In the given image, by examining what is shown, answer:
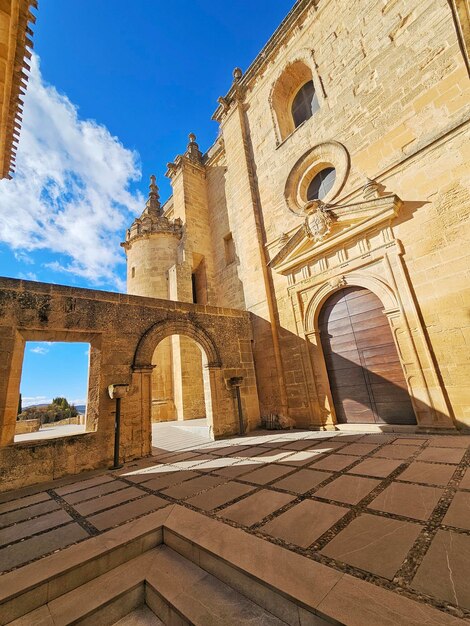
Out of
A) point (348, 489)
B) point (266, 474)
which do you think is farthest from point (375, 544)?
point (266, 474)

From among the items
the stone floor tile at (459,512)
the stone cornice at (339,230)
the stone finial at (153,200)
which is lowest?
the stone floor tile at (459,512)

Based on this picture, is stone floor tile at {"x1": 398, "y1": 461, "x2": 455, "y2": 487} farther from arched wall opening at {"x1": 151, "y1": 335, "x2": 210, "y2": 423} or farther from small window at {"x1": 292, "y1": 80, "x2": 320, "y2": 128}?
small window at {"x1": 292, "y1": 80, "x2": 320, "y2": 128}

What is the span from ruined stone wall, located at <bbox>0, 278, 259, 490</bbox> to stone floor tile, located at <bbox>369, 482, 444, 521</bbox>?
4412 mm

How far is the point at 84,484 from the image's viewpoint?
13.5 feet

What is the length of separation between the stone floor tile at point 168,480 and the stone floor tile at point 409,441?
10.8 ft

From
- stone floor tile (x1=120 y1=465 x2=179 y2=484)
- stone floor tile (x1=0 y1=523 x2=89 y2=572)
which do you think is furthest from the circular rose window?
stone floor tile (x1=0 y1=523 x2=89 y2=572)

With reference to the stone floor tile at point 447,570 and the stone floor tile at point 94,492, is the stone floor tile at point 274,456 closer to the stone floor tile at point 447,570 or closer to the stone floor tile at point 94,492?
the stone floor tile at point 94,492

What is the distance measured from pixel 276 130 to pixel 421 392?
874 centimetres

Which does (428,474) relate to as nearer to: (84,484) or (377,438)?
(377,438)

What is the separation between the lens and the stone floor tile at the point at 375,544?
174cm

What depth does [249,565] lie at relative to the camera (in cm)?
182

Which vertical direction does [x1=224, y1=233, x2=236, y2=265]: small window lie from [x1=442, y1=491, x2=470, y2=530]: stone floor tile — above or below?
above

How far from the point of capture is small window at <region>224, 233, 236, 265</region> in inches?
483

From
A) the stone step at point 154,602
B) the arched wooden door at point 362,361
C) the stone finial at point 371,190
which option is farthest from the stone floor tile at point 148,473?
the stone finial at point 371,190
